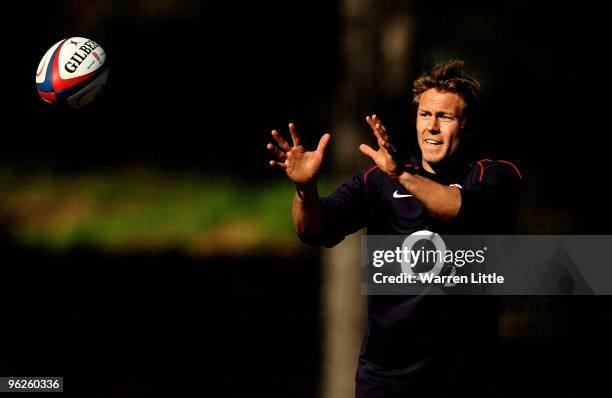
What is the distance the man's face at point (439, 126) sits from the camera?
14.5ft

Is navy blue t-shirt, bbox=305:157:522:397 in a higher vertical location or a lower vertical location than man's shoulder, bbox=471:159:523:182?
lower

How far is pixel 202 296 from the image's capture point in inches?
351

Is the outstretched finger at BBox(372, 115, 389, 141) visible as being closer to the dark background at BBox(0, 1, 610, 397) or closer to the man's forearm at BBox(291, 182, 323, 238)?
the man's forearm at BBox(291, 182, 323, 238)

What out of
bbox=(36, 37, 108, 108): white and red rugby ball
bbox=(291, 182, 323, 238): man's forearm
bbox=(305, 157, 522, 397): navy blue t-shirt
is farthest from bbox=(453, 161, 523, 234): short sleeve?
bbox=(36, 37, 108, 108): white and red rugby ball

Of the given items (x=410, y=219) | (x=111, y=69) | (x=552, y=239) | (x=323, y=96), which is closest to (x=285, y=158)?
(x=410, y=219)

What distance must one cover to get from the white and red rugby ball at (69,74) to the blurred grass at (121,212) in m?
2.60

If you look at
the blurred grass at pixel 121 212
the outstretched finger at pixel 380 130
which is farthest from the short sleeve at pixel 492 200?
the blurred grass at pixel 121 212

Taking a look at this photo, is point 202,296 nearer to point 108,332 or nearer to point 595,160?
point 108,332

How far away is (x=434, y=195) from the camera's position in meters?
3.96

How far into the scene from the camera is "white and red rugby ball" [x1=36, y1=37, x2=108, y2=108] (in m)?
6.10

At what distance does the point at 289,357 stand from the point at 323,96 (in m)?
2.38

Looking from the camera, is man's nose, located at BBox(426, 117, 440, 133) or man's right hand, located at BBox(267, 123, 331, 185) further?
man's nose, located at BBox(426, 117, 440, 133)

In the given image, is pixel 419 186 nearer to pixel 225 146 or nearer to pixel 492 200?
pixel 492 200

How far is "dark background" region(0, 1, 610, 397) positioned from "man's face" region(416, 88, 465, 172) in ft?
10.3
